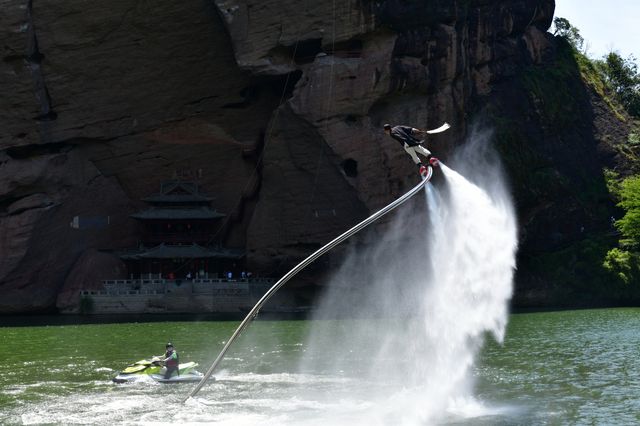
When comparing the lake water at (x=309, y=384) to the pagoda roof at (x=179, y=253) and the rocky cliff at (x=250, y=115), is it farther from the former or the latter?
the pagoda roof at (x=179, y=253)

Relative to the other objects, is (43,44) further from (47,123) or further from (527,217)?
(527,217)

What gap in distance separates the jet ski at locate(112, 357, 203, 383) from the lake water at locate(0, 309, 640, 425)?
0.43 m

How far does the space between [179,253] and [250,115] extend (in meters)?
10.5

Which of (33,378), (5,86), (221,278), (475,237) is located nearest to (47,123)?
(5,86)

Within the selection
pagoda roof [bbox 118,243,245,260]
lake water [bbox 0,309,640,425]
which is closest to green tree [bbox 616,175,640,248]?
lake water [bbox 0,309,640,425]

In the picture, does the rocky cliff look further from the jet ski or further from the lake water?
the jet ski

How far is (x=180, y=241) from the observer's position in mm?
71375

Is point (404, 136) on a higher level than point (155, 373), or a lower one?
higher

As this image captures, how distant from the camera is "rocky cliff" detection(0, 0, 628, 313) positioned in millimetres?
62312

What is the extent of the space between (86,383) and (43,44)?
36.1 meters

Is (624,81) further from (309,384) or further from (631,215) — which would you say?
(309,384)

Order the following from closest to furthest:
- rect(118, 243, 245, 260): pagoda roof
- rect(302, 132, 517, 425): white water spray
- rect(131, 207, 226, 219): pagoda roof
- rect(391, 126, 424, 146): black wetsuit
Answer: rect(391, 126, 424, 146): black wetsuit → rect(302, 132, 517, 425): white water spray → rect(118, 243, 245, 260): pagoda roof → rect(131, 207, 226, 219): pagoda roof

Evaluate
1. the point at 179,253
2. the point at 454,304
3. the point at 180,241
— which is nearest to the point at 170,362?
the point at 454,304

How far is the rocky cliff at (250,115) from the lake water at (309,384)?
17498 mm
